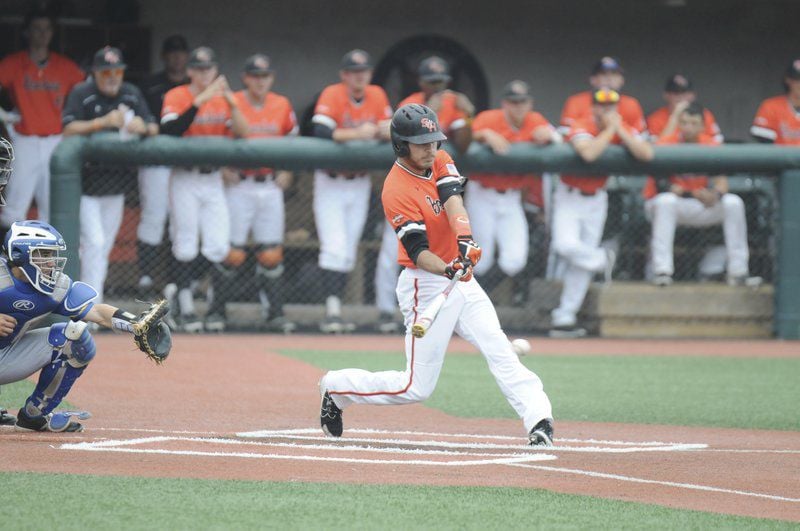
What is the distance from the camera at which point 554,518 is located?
4152mm

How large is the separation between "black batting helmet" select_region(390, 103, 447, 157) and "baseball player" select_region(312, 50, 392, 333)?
423 cm

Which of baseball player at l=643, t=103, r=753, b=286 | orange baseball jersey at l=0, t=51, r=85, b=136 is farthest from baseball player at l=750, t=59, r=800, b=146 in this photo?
orange baseball jersey at l=0, t=51, r=85, b=136

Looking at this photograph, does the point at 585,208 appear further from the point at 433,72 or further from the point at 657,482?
the point at 657,482

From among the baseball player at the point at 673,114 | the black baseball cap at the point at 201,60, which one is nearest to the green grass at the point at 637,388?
the black baseball cap at the point at 201,60

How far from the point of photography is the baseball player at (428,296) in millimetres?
5668

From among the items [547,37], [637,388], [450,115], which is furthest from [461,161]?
[547,37]

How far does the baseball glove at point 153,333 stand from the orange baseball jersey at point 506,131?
5065 millimetres

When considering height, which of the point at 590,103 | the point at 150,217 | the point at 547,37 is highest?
the point at 547,37

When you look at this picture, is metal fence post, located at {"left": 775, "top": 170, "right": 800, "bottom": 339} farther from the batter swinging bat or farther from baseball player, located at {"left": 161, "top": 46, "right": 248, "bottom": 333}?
the batter swinging bat

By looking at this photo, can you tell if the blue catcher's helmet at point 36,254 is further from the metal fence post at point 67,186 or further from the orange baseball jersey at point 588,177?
the orange baseball jersey at point 588,177

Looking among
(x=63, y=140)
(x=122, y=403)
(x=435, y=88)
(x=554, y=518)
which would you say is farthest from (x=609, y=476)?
(x=63, y=140)

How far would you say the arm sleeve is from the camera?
31.5 feet

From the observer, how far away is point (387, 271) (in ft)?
33.9

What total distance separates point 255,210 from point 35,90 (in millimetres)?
1841
